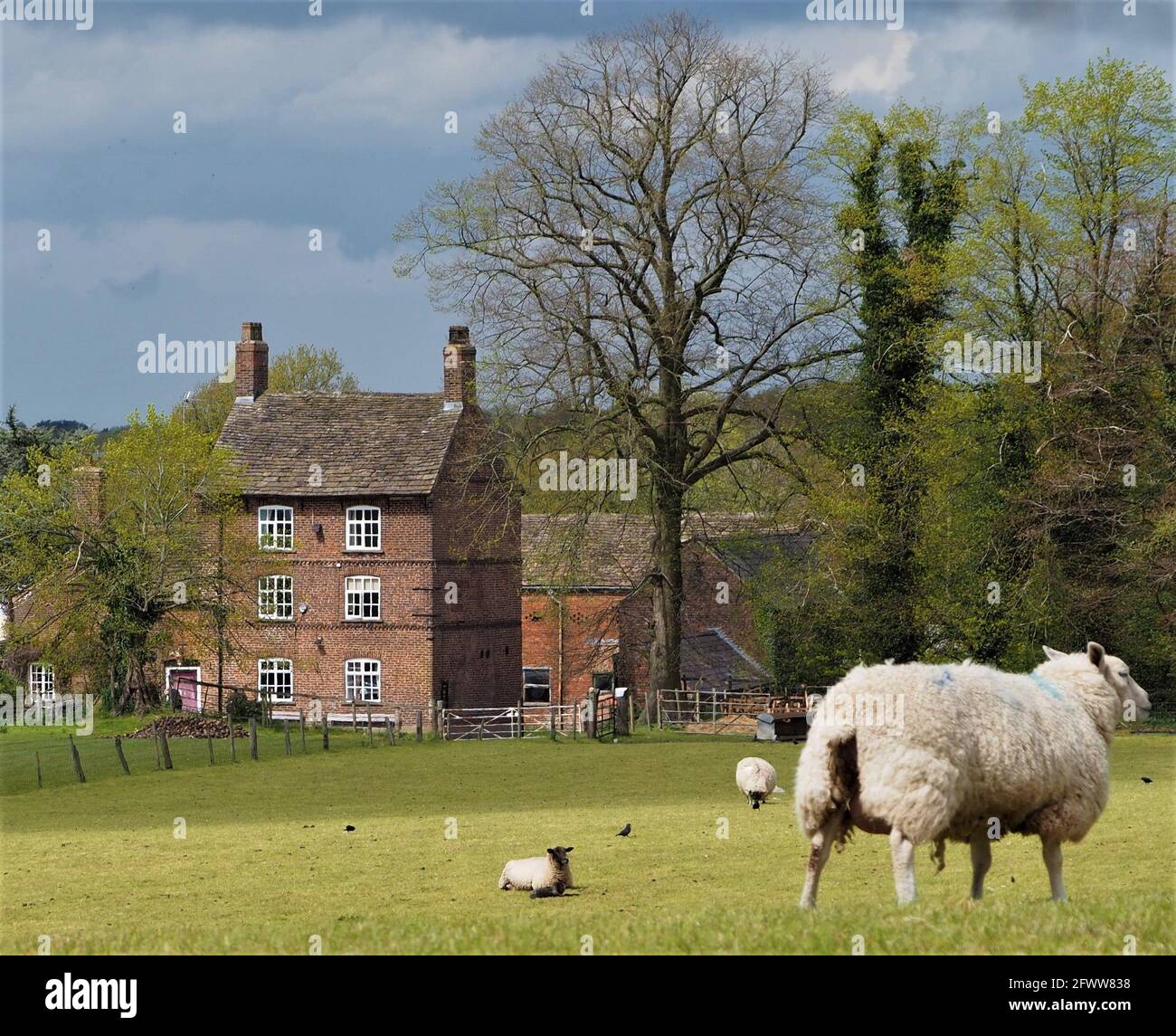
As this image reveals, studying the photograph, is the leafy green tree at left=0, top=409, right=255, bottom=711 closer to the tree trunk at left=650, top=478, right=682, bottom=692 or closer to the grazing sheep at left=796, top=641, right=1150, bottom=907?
the tree trunk at left=650, top=478, right=682, bottom=692

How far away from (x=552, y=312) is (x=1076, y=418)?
1560 cm

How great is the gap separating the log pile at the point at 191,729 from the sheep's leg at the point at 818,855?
1373 inches

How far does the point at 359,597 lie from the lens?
57188mm

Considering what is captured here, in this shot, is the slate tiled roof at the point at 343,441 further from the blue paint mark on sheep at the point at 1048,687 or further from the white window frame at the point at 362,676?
the blue paint mark on sheep at the point at 1048,687

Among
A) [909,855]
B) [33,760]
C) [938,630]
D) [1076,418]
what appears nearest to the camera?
[909,855]

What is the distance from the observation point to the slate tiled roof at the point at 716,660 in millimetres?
66062

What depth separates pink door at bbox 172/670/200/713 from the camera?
53.2 meters

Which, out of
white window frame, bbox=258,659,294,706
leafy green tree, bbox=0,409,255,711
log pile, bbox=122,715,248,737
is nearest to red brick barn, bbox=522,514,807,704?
white window frame, bbox=258,659,294,706

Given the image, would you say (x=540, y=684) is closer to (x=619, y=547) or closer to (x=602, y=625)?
(x=602, y=625)

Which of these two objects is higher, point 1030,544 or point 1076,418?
point 1076,418

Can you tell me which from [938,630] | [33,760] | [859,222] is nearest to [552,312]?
[859,222]

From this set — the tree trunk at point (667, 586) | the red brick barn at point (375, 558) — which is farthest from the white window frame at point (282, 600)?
the tree trunk at point (667, 586)

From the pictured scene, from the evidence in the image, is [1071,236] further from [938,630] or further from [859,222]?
[938,630]

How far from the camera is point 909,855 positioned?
Answer: 11977 millimetres
